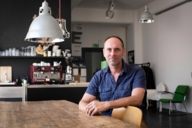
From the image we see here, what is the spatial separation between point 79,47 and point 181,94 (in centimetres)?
552

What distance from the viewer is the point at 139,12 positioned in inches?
532

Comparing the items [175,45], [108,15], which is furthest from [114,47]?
[108,15]

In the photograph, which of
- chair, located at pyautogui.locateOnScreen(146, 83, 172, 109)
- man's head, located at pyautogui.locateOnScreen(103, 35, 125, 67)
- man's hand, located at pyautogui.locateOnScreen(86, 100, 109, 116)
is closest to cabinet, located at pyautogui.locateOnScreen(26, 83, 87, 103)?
man's head, located at pyautogui.locateOnScreen(103, 35, 125, 67)

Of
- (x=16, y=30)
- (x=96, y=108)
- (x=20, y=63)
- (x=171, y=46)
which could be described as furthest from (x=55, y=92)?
(x=171, y=46)

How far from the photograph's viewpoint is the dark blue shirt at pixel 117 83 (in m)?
3.02

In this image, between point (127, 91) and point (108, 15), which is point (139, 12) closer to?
point (108, 15)

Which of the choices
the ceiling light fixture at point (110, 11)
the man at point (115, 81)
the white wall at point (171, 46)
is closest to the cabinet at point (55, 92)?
the man at point (115, 81)

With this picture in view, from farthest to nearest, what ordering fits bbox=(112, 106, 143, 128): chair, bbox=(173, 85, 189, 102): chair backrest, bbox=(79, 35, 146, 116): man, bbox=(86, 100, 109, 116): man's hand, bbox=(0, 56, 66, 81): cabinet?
bbox=(173, 85, 189, 102): chair backrest
bbox=(0, 56, 66, 81): cabinet
bbox=(79, 35, 146, 116): man
bbox=(86, 100, 109, 116): man's hand
bbox=(112, 106, 143, 128): chair

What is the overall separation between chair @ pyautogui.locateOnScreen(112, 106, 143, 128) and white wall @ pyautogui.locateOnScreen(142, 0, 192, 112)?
25.7 ft

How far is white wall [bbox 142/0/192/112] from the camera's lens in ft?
34.0

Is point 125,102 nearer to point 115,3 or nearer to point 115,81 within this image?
point 115,81

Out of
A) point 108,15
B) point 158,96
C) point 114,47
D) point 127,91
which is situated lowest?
point 158,96

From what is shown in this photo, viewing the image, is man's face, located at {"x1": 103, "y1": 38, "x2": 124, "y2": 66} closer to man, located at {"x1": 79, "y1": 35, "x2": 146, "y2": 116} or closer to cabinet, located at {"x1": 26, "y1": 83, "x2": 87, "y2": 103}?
man, located at {"x1": 79, "y1": 35, "x2": 146, "y2": 116}

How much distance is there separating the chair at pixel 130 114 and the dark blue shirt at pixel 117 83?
0.22 meters
